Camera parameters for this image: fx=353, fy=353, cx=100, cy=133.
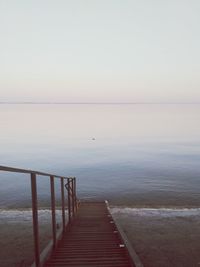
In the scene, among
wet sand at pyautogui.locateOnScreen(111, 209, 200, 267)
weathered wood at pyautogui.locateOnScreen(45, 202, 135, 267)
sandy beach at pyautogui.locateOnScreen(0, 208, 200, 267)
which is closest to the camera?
weathered wood at pyautogui.locateOnScreen(45, 202, 135, 267)

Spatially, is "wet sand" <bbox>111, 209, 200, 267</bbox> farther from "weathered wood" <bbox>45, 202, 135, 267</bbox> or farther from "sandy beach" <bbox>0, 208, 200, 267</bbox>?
"weathered wood" <bbox>45, 202, 135, 267</bbox>

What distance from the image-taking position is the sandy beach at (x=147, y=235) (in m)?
9.12

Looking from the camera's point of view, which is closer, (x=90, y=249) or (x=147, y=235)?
(x=90, y=249)

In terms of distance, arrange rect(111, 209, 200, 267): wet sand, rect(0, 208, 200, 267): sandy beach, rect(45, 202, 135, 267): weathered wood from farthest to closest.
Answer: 1. rect(0, 208, 200, 267): sandy beach
2. rect(111, 209, 200, 267): wet sand
3. rect(45, 202, 135, 267): weathered wood

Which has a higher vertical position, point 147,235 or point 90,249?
point 90,249

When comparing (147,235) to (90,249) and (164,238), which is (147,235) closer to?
(164,238)

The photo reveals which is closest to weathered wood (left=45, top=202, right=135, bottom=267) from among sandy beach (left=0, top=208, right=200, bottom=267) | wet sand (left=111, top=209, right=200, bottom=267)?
wet sand (left=111, top=209, right=200, bottom=267)

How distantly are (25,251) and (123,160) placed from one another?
28503mm

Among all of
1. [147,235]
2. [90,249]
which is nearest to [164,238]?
[147,235]

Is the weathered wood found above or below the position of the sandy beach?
above

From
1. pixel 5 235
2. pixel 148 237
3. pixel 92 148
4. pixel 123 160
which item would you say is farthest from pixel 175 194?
pixel 92 148

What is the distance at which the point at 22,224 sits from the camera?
45.9ft

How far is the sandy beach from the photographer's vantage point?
9.12 m

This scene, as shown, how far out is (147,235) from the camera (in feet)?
39.2
